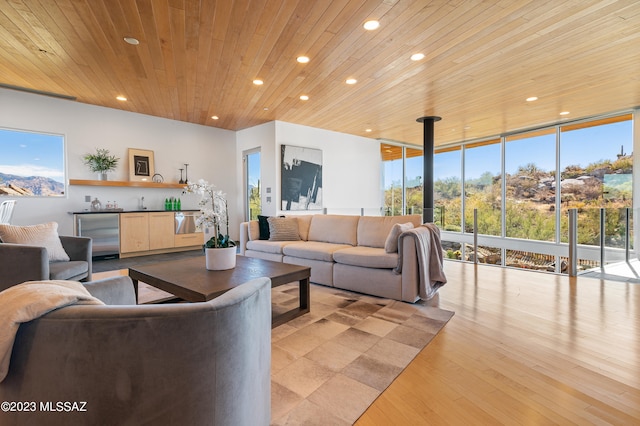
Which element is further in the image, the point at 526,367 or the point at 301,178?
the point at 301,178

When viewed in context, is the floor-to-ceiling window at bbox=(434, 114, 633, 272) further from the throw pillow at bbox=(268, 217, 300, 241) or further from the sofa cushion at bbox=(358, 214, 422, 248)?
the throw pillow at bbox=(268, 217, 300, 241)

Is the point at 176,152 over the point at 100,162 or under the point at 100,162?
over

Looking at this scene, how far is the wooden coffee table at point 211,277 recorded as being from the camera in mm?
2205

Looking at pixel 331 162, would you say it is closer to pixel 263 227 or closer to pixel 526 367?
pixel 263 227

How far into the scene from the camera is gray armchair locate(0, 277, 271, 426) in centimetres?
80

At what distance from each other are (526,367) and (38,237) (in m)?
4.27

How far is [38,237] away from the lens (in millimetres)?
2926

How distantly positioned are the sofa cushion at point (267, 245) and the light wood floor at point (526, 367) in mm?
2227

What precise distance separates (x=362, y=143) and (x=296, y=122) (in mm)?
2240

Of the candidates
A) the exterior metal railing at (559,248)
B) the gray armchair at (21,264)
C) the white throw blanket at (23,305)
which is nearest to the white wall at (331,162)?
the exterior metal railing at (559,248)

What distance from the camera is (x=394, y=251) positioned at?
3346 mm

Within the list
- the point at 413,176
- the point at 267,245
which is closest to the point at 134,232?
the point at 267,245

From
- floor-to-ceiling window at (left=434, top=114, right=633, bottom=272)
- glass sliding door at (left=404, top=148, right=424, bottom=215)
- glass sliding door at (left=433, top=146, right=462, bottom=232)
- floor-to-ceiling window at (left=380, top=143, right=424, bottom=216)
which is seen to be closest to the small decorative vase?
floor-to-ceiling window at (left=434, top=114, right=633, bottom=272)

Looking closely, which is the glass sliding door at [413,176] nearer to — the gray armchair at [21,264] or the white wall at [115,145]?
the white wall at [115,145]
